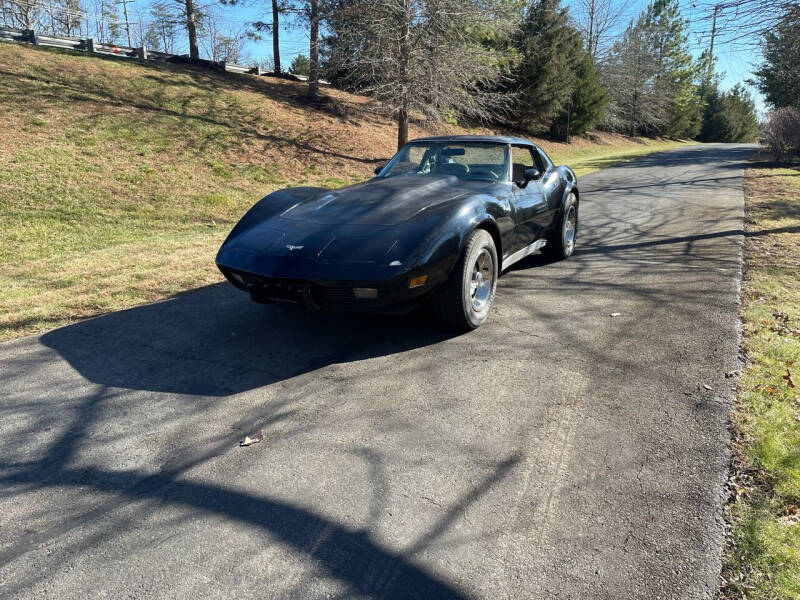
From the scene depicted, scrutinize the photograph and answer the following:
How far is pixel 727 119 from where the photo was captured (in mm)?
59812

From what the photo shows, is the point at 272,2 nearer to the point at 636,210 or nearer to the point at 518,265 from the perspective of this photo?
the point at 636,210

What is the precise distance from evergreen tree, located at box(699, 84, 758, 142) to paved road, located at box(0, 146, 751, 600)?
67.4m

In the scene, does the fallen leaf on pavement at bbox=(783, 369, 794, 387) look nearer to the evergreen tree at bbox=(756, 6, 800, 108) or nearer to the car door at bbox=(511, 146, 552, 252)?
the car door at bbox=(511, 146, 552, 252)

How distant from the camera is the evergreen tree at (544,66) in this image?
30047 mm

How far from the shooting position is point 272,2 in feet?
73.7

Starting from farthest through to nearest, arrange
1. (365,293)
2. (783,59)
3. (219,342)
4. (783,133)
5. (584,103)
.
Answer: (584,103) < (783,133) < (783,59) < (219,342) < (365,293)

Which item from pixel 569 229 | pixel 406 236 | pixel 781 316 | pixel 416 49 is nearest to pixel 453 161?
pixel 406 236

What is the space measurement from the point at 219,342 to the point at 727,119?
70.0 metres

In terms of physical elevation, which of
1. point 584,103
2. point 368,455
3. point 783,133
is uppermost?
point 584,103

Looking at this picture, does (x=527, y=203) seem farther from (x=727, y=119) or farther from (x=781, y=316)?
(x=727, y=119)

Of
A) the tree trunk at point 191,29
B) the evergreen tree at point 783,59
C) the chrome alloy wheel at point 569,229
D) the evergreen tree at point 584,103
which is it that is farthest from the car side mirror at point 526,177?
the evergreen tree at point 584,103

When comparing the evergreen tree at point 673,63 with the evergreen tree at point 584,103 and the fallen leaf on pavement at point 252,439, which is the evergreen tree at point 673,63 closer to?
the evergreen tree at point 584,103

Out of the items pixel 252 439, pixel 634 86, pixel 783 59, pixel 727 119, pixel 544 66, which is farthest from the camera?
pixel 727 119

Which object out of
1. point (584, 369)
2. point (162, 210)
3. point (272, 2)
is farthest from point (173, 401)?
point (272, 2)
